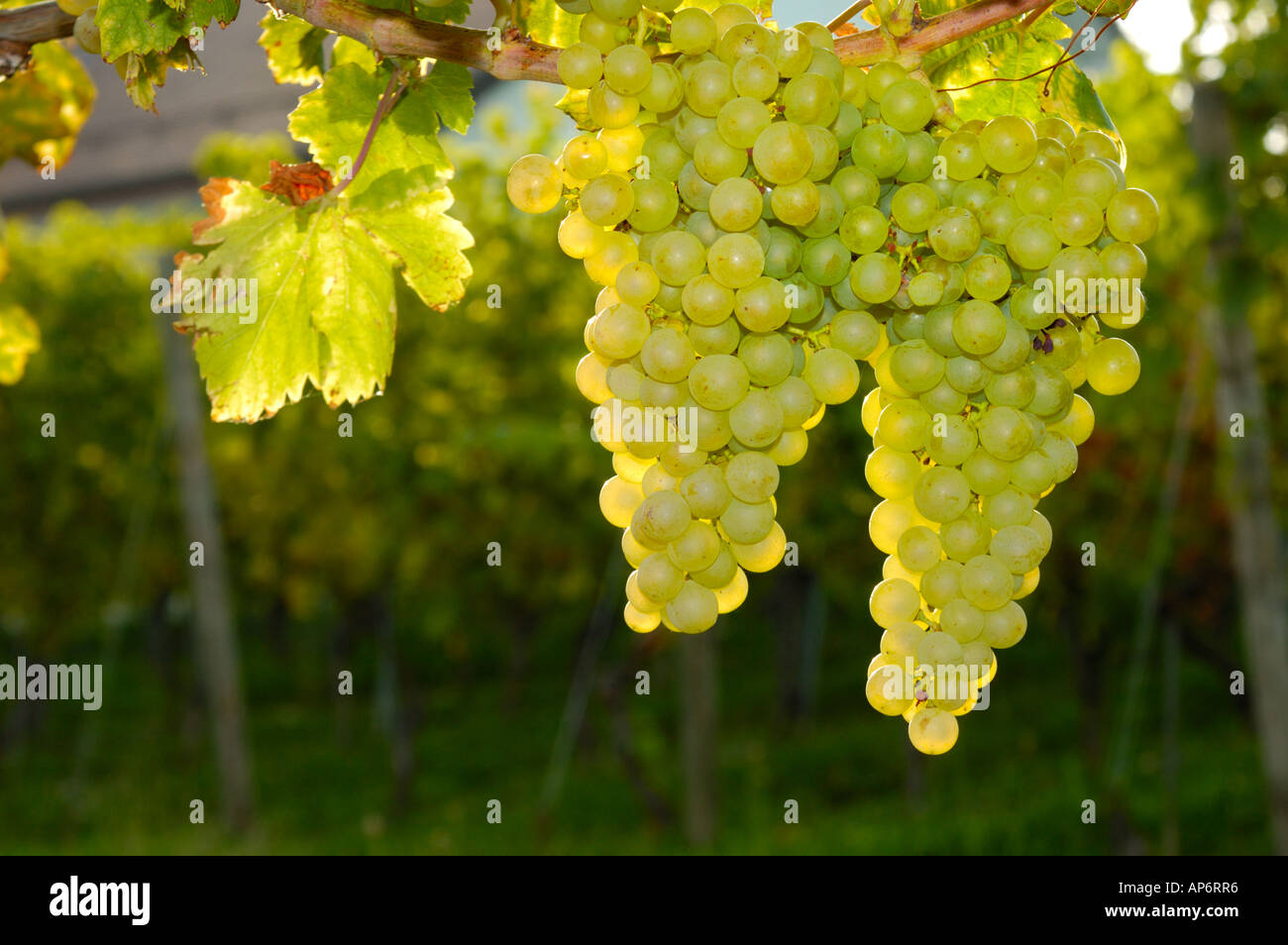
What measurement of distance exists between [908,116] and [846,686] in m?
11.1

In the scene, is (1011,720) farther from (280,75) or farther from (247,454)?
(280,75)

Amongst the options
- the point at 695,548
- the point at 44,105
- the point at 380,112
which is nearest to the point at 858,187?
the point at 695,548

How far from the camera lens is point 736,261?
665 mm

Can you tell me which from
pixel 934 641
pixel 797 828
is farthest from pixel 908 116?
pixel 797 828

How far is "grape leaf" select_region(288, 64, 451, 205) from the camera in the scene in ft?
2.96

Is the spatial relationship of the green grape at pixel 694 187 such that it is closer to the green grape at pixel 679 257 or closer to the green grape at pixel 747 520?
the green grape at pixel 679 257

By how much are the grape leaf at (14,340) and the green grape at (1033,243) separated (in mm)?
1042

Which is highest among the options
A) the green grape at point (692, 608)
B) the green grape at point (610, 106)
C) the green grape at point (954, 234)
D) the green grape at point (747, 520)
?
the green grape at point (610, 106)

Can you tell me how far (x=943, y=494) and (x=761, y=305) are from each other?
0.16 m

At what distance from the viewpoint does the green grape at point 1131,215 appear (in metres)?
0.68

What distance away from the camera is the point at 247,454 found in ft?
34.1

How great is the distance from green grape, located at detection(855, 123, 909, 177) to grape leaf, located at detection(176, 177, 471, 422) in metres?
0.34

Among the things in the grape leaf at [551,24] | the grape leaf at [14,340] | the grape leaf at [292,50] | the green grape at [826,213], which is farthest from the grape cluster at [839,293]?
the grape leaf at [14,340]

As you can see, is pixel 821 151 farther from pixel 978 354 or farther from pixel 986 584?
pixel 986 584
